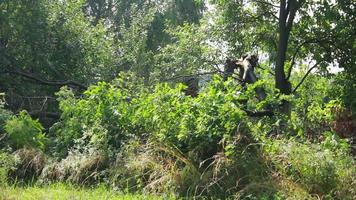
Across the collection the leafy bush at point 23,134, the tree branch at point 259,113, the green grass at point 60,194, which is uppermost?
the tree branch at point 259,113

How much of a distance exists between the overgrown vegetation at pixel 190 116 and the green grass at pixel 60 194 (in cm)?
3

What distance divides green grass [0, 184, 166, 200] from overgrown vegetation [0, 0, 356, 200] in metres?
0.03

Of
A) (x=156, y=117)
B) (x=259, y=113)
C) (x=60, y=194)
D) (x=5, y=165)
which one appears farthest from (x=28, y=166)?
(x=259, y=113)

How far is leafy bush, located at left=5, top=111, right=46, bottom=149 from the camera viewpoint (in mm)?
8844

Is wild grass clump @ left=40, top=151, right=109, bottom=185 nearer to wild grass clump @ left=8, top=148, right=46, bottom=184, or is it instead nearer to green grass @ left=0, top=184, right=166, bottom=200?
wild grass clump @ left=8, top=148, right=46, bottom=184

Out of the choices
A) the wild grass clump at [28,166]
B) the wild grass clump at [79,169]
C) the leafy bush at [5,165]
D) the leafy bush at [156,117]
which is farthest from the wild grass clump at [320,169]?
the wild grass clump at [28,166]

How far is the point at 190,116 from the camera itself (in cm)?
733

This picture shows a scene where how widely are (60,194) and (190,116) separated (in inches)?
82.9

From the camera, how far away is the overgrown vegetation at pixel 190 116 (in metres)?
6.58

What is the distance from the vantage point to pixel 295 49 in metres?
13.2

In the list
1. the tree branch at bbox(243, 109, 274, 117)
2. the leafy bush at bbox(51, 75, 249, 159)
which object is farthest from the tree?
the leafy bush at bbox(51, 75, 249, 159)

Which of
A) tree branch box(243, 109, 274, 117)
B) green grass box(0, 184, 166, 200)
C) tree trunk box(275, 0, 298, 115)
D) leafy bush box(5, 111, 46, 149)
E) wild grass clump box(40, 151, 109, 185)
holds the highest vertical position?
Result: tree trunk box(275, 0, 298, 115)

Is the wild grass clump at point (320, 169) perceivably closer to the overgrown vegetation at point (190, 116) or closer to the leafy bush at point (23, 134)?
the overgrown vegetation at point (190, 116)

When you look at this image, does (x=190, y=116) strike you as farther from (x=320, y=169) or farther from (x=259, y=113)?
(x=320, y=169)
